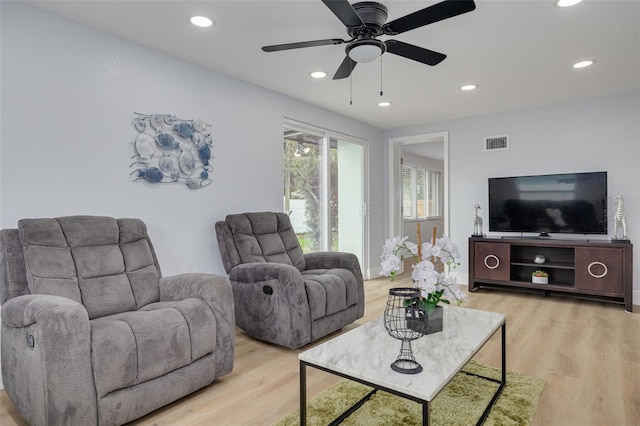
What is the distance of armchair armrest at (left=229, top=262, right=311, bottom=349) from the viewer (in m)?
2.72

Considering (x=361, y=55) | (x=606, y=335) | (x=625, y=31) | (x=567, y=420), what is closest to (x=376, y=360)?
(x=567, y=420)

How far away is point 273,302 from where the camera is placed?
2.80m

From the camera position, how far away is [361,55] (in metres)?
2.27

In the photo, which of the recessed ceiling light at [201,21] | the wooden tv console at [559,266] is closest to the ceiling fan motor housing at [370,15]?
the recessed ceiling light at [201,21]

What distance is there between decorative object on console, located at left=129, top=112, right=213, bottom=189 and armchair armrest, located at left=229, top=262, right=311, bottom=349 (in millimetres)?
907

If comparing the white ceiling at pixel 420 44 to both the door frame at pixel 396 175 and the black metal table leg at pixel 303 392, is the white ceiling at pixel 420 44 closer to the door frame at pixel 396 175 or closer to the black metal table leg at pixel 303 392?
the door frame at pixel 396 175

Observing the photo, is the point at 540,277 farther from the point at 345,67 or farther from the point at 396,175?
the point at 345,67

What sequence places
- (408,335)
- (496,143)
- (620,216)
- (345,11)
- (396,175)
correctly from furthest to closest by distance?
(396,175), (496,143), (620,216), (345,11), (408,335)

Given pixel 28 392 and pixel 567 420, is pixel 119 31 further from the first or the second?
pixel 567 420

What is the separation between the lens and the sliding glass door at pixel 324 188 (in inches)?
175

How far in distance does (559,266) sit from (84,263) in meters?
→ 4.58

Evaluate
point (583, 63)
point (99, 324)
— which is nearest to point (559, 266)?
point (583, 63)

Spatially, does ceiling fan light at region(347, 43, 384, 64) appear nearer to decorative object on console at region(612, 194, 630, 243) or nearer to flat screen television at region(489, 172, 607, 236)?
flat screen television at region(489, 172, 607, 236)

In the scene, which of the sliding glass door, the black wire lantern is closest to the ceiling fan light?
the black wire lantern
